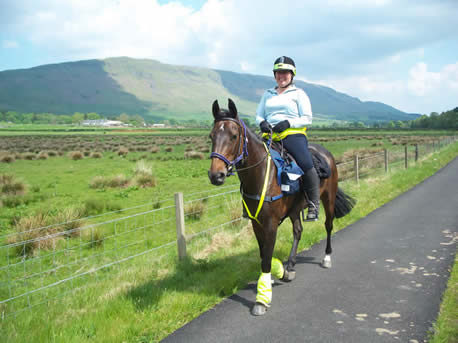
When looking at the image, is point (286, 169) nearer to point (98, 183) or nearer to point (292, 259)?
point (292, 259)

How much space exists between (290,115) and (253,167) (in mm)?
1052

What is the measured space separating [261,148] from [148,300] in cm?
246

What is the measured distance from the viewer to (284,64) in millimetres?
4855

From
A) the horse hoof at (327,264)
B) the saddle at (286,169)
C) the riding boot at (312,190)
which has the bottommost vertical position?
the horse hoof at (327,264)

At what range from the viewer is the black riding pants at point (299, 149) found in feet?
16.5

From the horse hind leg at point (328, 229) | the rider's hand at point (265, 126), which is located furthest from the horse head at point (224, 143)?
the horse hind leg at point (328, 229)

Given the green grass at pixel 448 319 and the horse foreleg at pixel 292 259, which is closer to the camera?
the green grass at pixel 448 319

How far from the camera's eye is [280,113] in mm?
4934

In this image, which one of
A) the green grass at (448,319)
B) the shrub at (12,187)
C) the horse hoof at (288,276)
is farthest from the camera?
the shrub at (12,187)

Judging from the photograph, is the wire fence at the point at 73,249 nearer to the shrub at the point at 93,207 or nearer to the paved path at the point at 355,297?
the shrub at the point at 93,207

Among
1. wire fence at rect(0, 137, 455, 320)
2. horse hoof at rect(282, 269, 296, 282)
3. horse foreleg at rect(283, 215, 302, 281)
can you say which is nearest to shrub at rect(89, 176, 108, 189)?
wire fence at rect(0, 137, 455, 320)

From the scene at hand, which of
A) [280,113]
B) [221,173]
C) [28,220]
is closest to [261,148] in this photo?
[280,113]

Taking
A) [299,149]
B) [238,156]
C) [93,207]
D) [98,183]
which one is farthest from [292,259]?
[98,183]

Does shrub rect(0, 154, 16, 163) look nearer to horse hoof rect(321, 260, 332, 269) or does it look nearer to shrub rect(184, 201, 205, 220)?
shrub rect(184, 201, 205, 220)
